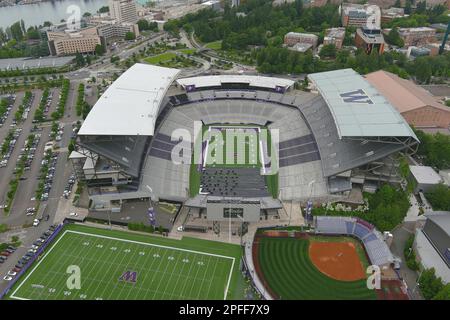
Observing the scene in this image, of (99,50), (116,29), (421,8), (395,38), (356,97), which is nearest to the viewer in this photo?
(356,97)

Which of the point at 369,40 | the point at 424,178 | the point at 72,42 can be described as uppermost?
the point at 369,40

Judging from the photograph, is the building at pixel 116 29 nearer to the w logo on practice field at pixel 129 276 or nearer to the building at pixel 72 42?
the building at pixel 72 42

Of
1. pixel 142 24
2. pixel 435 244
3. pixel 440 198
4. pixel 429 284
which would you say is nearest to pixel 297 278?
pixel 429 284

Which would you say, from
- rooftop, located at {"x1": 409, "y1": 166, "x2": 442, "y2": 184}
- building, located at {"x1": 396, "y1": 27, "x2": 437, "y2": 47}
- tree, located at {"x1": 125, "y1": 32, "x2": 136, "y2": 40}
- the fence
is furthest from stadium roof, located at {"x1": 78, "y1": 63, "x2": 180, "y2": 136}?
building, located at {"x1": 396, "y1": 27, "x2": 437, "y2": 47}

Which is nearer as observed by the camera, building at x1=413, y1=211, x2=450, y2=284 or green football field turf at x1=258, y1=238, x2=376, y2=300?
green football field turf at x1=258, y1=238, x2=376, y2=300

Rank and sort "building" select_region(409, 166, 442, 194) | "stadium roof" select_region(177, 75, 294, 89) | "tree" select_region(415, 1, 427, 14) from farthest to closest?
"tree" select_region(415, 1, 427, 14)
"stadium roof" select_region(177, 75, 294, 89)
"building" select_region(409, 166, 442, 194)

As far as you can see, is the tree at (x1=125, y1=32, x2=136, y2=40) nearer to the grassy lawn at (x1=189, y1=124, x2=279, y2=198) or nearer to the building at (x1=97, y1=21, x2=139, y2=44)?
the building at (x1=97, y1=21, x2=139, y2=44)

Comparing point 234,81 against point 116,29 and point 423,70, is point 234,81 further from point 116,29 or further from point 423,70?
point 116,29
